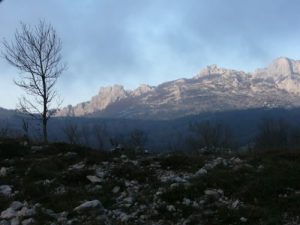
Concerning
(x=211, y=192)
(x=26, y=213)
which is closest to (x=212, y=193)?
(x=211, y=192)

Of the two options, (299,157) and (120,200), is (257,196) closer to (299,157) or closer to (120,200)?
(120,200)

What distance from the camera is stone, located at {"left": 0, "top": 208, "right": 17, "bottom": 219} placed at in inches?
490

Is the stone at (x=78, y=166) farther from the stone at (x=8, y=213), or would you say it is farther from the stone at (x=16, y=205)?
the stone at (x=8, y=213)

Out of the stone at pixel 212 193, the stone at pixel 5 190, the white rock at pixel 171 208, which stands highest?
the stone at pixel 5 190

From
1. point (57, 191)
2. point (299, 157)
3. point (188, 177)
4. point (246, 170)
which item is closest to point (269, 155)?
point (299, 157)

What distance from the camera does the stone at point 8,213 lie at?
1244 centimetres

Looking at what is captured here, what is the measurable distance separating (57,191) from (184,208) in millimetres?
4395

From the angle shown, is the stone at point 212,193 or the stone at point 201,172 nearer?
the stone at point 212,193

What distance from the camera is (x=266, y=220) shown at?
10734 mm

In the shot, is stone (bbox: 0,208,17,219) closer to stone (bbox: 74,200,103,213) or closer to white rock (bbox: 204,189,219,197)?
stone (bbox: 74,200,103,213)

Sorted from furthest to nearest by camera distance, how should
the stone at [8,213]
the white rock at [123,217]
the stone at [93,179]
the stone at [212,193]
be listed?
the stone at [93,179] < the stone at [212,193] < the stone at [8,213] < the white rock at [123,217]

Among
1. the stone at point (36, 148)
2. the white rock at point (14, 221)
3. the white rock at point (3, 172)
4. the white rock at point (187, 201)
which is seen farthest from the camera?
the stone at point (36, 148)

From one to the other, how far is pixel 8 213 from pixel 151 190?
12.6 ft

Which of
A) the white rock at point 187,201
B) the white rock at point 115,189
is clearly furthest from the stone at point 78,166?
the white rock at point 187,201
